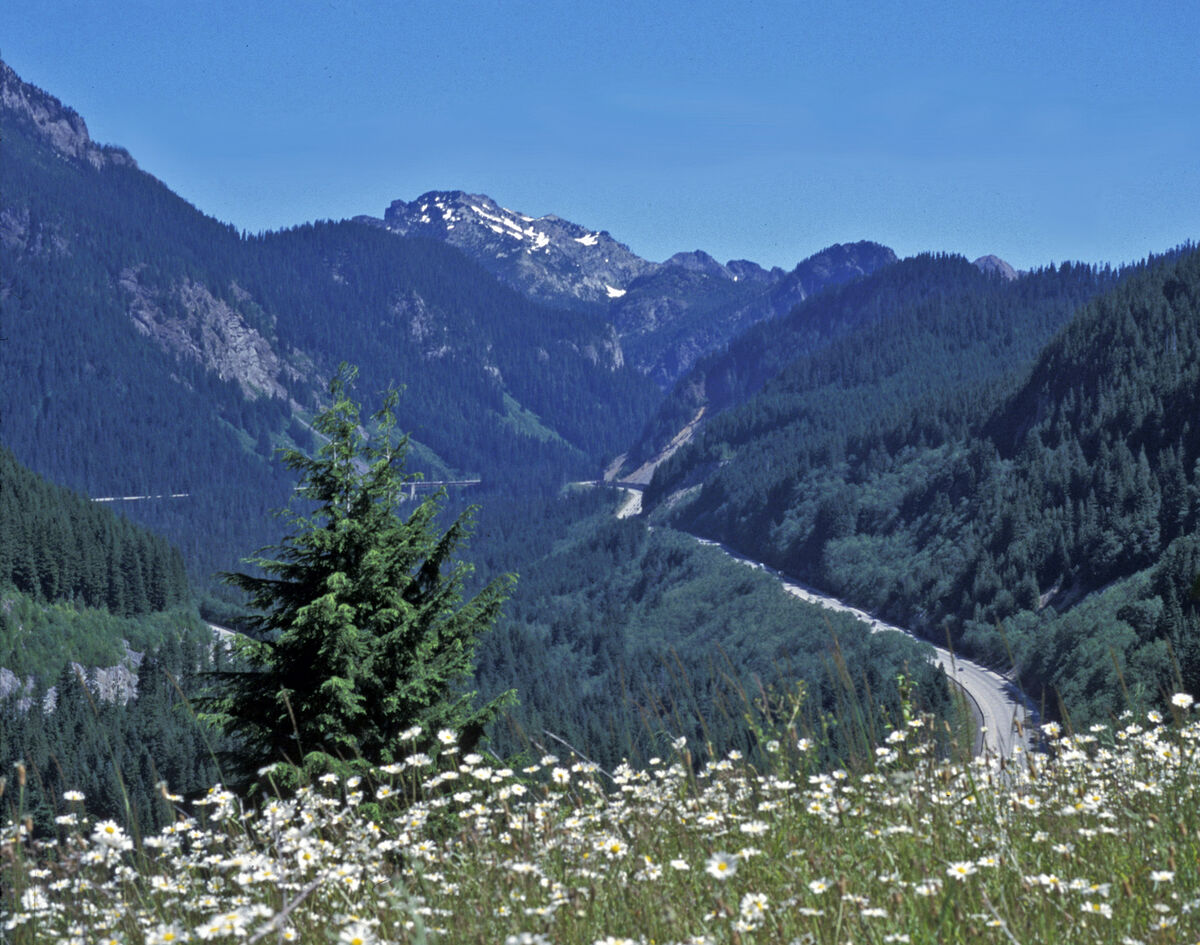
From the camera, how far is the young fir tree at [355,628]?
1775cm

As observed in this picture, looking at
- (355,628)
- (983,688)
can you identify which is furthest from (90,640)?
(355,628)

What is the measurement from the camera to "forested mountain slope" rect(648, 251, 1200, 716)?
85.6 m

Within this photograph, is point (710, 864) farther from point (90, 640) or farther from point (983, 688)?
point (90, 640)

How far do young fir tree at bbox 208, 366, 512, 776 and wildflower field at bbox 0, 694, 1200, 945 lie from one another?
36.5 ft

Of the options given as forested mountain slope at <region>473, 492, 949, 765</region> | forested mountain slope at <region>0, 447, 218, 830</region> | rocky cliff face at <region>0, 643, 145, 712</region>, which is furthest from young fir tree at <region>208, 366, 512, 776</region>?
rocky cliff face at <region>0, 643, 145, 712</region>

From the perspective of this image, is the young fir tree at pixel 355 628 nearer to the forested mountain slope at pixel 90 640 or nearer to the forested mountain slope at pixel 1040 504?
the forested mountain slope at pixel 90 640

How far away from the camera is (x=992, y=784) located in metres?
6.13

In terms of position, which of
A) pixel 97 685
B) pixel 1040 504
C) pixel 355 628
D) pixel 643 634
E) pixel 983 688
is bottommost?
pixel 643 634

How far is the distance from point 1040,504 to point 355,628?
124518 mm

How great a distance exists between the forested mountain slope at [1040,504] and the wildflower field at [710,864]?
5633cm

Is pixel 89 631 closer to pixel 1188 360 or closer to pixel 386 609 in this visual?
pixel 386 609

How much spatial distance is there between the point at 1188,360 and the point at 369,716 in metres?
140

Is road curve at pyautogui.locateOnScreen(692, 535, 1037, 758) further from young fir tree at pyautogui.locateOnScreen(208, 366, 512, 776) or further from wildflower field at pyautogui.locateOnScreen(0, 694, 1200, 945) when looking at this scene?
young fir tree at pyautogui.locateOnScreen(208, 366, 512, 776)

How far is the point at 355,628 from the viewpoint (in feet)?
58.1
